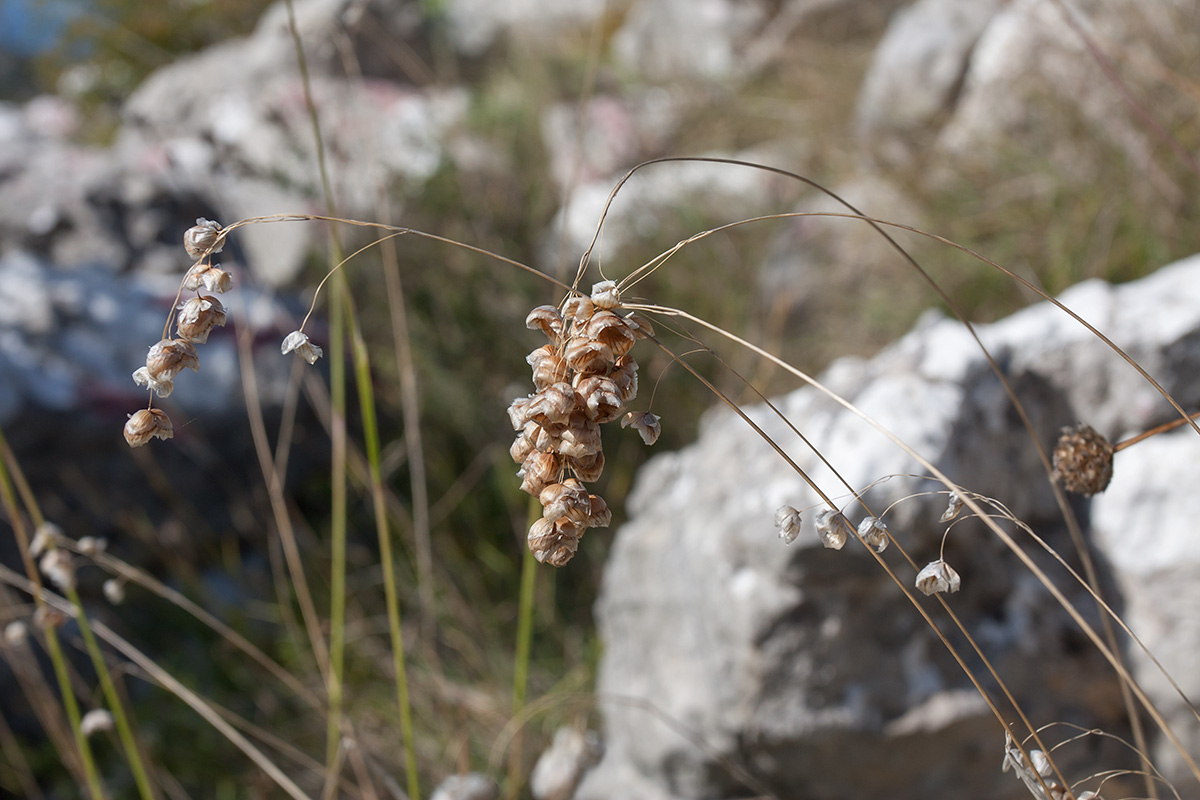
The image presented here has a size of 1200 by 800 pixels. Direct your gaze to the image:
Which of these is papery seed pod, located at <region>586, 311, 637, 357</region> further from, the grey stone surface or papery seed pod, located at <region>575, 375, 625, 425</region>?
the grey stone surface

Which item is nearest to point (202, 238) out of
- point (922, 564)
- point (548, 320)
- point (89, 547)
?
point (548, 320)

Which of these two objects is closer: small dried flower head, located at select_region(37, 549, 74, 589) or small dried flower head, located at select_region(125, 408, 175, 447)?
small dried flower head, located at select_region(125, 408, 175, 447)

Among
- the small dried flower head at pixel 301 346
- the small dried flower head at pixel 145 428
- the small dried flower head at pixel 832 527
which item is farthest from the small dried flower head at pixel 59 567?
the small dried flower head at pixel 832 527

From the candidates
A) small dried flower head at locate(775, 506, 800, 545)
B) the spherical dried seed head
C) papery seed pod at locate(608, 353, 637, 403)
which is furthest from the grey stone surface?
papery seed pod at locate(608, 353, 637, 403)

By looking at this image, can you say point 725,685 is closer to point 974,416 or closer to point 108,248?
→ point 974,416

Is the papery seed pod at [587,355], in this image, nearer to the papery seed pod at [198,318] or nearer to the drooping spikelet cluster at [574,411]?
the drooping spikelet cluster at [574,411]

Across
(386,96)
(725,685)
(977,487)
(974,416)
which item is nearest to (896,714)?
(725,685)
